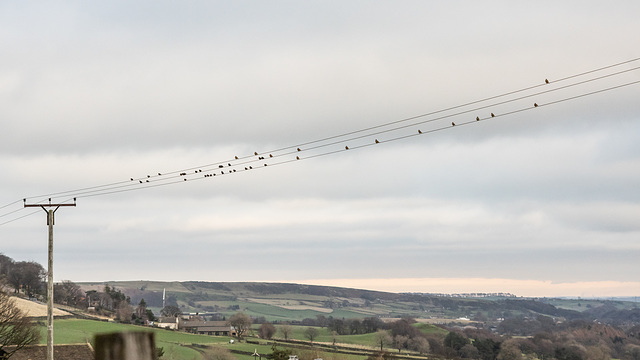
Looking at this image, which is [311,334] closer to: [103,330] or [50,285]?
[103,330]

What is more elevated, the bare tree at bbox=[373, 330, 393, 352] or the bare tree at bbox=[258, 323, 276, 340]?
the bare tree at bbox=[258, 323, 276, 340]

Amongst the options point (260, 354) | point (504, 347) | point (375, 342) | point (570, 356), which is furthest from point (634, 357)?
point (260, 354)

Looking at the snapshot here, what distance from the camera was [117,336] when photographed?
3.88 metres

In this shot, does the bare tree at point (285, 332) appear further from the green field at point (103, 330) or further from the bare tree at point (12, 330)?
the bare tree at point (12, 330)

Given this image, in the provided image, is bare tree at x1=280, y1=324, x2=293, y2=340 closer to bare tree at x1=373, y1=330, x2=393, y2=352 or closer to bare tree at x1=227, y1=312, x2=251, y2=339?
bare tree at x1=227, y1=312, x2=251, y2=339

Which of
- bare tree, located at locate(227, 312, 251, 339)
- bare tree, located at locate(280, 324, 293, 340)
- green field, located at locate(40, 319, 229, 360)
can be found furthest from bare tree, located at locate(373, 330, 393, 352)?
green field, located at locate(40, 319, 229, 360)

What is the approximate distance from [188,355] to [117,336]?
389ft

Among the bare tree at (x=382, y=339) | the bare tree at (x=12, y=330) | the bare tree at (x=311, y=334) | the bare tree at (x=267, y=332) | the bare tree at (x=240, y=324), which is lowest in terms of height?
the bare tree at (x=382, y=339)

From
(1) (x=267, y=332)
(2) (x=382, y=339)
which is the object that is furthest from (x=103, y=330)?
(2) (x=382, y=339)

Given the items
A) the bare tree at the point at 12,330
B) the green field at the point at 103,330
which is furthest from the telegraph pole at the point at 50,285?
the green field at the point at 103,330

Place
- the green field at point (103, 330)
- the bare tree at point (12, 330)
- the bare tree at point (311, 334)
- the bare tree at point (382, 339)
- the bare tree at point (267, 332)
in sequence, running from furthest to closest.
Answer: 1. the bare tree at point (311, 334)
2. the bare tree at point (382, 339)
3. the bare tree at point (267, 332)
4. the green field at point (103, 330)
5. the bare tree at point (12, 330)

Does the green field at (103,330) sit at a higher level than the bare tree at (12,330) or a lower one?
lower

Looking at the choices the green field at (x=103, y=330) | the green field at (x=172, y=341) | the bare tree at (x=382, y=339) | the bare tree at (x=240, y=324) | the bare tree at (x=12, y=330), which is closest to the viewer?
the bare tree at (x=12, y=330)

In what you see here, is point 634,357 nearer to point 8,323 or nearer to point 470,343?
point 470,343
